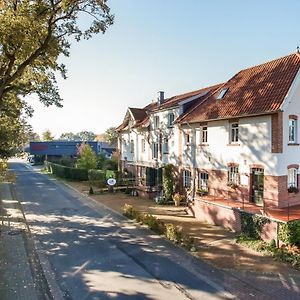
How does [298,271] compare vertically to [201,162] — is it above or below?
below

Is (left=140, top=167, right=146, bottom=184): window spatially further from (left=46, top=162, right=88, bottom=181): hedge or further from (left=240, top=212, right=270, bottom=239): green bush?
(left=240, top=212, right=270, bottom=239): green bush

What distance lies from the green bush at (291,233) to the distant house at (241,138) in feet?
14.4

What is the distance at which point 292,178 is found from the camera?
20531 mm

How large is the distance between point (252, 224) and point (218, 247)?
8.17 feet

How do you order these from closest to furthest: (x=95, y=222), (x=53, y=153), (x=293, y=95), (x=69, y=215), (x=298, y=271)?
(x=298, y=271), (x=293, y=95), (x=95, y=222), (x=69, y=215), (x=53, y=153)

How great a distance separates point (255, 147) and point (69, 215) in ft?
46.2

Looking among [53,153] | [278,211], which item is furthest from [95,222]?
[53,153]

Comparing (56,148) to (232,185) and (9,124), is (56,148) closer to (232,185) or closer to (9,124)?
(9,124)

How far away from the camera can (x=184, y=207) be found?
84.9 ft

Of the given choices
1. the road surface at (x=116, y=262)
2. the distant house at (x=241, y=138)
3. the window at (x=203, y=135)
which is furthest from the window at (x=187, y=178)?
the road surface at (x=116, y=262)

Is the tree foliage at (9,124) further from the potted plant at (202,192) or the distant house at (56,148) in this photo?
the distant house at (56,148)

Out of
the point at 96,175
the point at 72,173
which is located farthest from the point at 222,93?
the point at 72,173

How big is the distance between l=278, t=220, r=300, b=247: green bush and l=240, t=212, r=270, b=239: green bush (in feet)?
4.03

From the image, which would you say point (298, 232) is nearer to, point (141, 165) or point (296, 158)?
point (296, 158)
